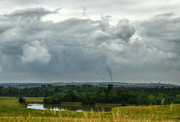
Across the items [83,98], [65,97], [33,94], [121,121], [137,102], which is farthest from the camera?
[33,94]

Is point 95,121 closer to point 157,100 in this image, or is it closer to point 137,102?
point 137,102

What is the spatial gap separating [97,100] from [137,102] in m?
22.6

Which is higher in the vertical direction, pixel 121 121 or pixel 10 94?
pixel 121 121

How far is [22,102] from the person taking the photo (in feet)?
372

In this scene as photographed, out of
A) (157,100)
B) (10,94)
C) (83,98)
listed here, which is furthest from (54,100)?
(10,94)

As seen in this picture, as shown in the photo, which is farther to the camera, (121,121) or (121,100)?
(121,100)

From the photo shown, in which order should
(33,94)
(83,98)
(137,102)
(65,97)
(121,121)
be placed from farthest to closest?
(33,94)
(65,97)
(83,98)
(137,102)
(121,121)

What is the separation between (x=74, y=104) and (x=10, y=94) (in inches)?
3306

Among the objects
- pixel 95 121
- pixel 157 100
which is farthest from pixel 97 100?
pixel 95 121

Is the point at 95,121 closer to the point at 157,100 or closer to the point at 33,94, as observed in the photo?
the point at 157,100

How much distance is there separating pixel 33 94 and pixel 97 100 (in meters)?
78.7

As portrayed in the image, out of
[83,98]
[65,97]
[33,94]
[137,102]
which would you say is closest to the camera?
[137,102]

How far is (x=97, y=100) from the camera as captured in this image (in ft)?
404

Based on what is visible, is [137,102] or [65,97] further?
[65,97]
